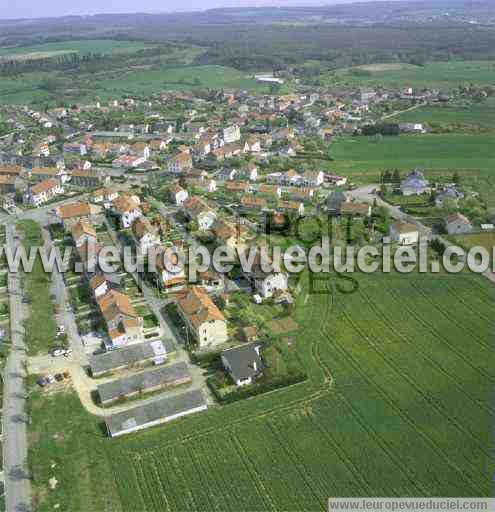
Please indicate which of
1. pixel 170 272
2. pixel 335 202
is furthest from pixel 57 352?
pixel 335 202

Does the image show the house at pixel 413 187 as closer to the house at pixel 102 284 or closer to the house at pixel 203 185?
the house at pixel 203 185

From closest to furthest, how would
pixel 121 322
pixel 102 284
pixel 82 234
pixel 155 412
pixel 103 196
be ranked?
pixel 155 412
pixel 121 322
pixel 102 284
pixel 82 234
pixel 103 196

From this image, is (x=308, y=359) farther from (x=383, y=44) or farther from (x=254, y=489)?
(x=383, y=44)

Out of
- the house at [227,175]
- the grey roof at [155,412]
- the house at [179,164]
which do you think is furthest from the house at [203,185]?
the grey roof at [155,412]

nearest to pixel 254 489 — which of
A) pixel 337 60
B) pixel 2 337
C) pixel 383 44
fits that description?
pixel 2 337

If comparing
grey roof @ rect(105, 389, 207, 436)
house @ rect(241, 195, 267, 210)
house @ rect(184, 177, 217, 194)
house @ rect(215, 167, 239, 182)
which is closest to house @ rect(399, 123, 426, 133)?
house @ rect(215, 167, 239, 182)

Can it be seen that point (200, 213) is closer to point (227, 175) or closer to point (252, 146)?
point (227, 175)
